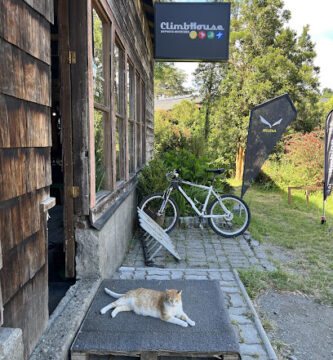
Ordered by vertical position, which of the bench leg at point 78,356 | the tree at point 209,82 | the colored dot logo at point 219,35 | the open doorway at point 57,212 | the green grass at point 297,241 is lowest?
the green grass at point 297,241

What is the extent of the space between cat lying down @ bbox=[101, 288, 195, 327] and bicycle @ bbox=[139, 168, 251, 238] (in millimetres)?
2534

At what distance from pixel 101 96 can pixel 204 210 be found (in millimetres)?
2777

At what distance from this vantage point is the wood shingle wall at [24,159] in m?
1.38

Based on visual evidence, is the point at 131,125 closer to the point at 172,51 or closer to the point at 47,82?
the point at 172,51

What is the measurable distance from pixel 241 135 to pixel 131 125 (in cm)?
867

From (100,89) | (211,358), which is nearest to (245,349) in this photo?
(211,358)

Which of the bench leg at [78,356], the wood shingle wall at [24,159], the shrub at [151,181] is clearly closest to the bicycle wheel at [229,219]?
the shrub at [151,181]

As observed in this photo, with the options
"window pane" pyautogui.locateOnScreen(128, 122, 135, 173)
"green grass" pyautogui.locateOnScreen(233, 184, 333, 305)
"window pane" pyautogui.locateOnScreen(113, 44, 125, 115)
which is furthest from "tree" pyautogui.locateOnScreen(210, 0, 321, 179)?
"window pane" pyautogui.locateOnScreen(113, 44, 125, 115)

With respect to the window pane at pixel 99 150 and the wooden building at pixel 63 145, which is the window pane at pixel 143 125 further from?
the window pane at pixel 99 150

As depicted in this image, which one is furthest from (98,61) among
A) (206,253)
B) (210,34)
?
(210,34)

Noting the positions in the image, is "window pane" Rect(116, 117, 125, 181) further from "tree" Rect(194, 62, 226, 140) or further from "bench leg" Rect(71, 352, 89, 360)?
"tree" Rect(194, 62, 226, 140)

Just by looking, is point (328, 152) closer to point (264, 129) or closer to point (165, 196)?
Result: point (264, 129)

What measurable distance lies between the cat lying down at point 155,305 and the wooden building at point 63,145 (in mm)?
454

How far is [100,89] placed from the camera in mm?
3113
